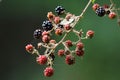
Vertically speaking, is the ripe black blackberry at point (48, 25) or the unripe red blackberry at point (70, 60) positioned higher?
the ripe black blackberry at point (48, 25)

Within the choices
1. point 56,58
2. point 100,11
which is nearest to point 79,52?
point 100,11

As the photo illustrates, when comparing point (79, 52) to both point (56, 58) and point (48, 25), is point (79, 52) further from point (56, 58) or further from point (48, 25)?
point (56, 58)

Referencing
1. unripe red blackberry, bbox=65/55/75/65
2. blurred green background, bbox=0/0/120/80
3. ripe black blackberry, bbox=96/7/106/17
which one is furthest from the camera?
blurred green background, bbox=0/0/120/80

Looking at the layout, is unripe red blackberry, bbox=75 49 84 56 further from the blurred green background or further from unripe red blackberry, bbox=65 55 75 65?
the blurred green background

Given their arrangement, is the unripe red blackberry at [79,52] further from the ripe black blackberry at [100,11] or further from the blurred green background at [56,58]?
the blurred green background at [56,58]

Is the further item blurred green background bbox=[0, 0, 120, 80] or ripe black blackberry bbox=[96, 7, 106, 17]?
blurred green background bbox=[0, 0, 120, 80]

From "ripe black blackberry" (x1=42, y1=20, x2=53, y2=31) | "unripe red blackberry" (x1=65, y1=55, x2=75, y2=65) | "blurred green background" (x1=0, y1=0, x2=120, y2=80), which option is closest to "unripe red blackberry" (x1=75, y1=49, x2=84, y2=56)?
"unripe red blackberry" (x1=65, y1=55, x2=75, y2=65)

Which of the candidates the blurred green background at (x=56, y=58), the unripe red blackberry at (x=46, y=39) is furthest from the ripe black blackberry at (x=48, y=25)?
the blurred green background at (x=56, y=58)

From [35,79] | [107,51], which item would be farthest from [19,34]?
[107,51]

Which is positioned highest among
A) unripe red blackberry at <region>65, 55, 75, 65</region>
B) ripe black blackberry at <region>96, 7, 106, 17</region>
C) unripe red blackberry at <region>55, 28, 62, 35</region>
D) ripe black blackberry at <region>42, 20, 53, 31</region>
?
ripe black blackberry at <region>96, 7, 106, 17</region>
